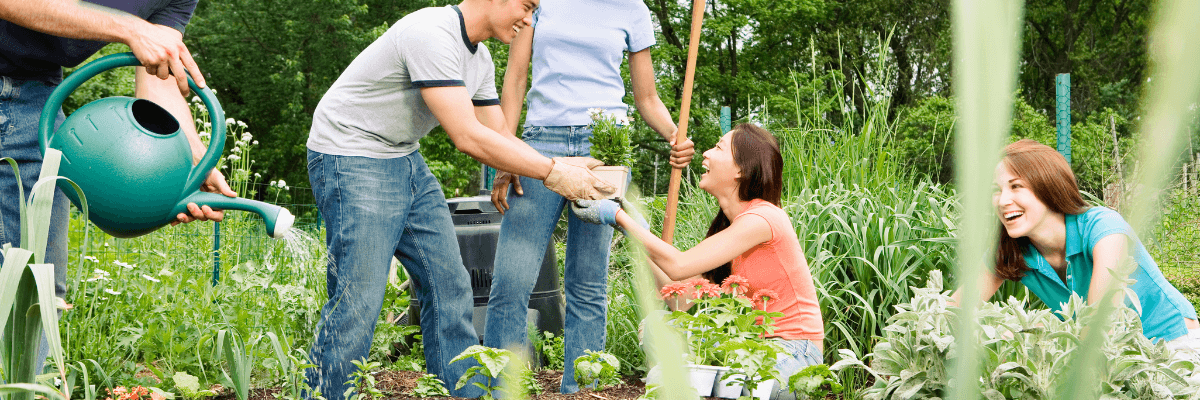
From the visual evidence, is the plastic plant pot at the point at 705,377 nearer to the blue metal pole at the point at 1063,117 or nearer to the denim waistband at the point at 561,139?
the denim waistband at the point at 561,139

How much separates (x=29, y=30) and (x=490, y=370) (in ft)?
3.93

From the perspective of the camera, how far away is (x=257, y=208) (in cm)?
152

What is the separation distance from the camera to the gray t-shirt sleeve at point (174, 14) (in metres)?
1.83

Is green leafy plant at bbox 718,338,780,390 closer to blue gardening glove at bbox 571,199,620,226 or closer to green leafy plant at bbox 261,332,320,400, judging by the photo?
blue gardening glove at bbox 571,199,620,226

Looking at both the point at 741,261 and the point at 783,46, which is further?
the point at 783,46

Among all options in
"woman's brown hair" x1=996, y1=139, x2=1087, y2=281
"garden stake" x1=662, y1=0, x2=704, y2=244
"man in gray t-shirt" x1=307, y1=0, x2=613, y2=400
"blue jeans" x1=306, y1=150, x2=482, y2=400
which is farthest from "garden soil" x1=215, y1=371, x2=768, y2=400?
"woman's brown hair" x1=996, y1=139, x2=1087, y2=281

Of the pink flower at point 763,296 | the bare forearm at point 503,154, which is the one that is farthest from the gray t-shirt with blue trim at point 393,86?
the pink flower at point 763,296

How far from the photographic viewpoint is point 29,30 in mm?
1586

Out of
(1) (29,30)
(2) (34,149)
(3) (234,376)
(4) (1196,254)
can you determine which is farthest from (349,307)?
(4) (1196,254)

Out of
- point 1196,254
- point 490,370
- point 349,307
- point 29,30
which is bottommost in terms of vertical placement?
point 1196,254

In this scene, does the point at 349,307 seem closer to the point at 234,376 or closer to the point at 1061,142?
the point at 234,376

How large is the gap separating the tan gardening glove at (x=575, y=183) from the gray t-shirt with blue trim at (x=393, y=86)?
350 mm

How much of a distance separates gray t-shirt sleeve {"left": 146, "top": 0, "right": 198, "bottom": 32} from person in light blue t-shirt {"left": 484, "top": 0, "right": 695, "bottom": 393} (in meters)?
1.00

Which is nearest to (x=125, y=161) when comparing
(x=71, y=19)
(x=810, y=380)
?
(x=71, y=19)
